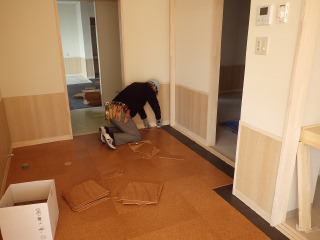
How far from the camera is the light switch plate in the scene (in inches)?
78.1

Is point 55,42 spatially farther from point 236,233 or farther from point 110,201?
point 236,233

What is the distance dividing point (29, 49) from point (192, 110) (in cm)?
249

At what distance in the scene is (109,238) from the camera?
2031 millimetres

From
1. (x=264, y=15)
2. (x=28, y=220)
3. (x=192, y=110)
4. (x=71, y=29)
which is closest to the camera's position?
(x=28, y=220)

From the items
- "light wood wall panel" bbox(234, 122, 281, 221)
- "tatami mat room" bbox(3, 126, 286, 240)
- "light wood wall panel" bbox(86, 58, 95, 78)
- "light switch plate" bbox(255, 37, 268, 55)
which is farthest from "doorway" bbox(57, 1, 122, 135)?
"light switch plate" bbox(255, 37, 268, 55)

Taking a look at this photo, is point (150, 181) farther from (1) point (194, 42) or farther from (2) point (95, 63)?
(2) point (95, 63)

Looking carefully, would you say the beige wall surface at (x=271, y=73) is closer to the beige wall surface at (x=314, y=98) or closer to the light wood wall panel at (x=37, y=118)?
the beige wall surface at (x=314, y=98)

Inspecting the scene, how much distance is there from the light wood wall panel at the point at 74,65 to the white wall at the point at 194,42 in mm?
7647

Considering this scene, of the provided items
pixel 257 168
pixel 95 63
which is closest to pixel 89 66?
pixel 95 63

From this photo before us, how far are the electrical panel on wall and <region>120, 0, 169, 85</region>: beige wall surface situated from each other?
2.43 metres

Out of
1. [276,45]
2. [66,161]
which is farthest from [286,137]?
[66,161]

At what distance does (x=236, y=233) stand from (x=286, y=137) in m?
0.87

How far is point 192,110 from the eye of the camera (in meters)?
3.98

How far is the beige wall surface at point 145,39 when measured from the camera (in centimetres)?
400
